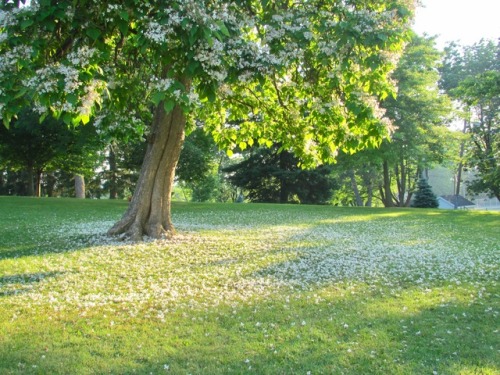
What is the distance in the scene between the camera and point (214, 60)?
18.4 feet

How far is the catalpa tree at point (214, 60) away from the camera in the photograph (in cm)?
519

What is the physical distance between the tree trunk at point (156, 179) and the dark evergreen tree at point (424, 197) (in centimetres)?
3247

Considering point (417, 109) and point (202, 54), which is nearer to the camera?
point (202, 54)

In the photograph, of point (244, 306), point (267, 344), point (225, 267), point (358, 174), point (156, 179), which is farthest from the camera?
point (358, 174)

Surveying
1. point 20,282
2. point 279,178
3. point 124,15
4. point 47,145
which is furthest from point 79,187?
point 124,15

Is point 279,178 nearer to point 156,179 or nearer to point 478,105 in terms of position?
point 478,105

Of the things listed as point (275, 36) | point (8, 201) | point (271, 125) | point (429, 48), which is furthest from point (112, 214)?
point (429, 48)

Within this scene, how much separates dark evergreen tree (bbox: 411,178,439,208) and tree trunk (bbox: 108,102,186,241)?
32466 mm

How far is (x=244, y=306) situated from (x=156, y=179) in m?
7.41

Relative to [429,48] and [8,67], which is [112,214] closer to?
[8,67]

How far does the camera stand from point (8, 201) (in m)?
24.4

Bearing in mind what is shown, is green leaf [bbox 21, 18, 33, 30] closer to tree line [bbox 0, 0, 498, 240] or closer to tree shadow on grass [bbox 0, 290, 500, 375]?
tree line [bbox 0, 0, 498, 240]

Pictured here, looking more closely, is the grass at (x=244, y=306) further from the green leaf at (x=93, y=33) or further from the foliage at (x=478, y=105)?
the foliage at (x=478, y=105)

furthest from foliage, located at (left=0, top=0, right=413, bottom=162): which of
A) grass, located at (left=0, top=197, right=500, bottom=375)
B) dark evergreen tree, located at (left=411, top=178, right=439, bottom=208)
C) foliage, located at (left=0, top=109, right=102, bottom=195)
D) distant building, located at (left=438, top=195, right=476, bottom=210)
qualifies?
distant building, located at (left=438, top=195, right=476, bottom=210)
